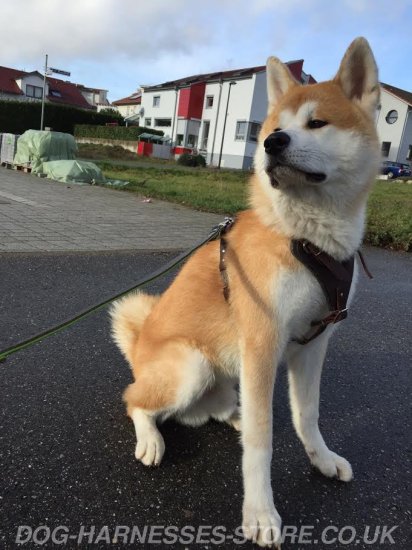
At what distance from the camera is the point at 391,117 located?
4278 cm

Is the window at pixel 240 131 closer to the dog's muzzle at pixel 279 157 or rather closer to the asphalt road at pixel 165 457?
the asphalt road at pixel 165 457

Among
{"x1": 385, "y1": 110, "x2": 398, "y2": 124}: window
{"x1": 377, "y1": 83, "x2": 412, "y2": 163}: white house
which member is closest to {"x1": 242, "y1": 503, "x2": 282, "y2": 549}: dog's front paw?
{"x1": 377, "y1": 83, "x2": 412, "y2": 163}: white house

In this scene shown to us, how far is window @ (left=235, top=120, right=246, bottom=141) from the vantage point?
1411 inches

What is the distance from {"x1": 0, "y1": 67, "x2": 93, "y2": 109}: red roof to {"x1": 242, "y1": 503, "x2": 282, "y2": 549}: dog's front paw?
64.5 meters

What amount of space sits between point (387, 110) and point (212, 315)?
156ft

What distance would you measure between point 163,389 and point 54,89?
232ft

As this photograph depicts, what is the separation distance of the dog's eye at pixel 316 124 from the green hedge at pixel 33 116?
41014mm

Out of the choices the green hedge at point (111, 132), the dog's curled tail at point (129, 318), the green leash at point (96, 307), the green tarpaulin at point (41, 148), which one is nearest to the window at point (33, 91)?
the green hedge at point (111, 132)

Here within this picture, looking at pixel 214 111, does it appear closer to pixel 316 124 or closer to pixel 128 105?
pixel 128 105

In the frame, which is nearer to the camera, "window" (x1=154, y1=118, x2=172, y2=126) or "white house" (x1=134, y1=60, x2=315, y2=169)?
"white house" (x1=134, y1=60, x2=315, y2=169)

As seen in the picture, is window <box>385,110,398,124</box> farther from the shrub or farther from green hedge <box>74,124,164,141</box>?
green hedge <box>74,124,164,141</box>

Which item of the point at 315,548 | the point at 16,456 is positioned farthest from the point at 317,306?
the point at 16,456

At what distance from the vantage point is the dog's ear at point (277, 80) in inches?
85.4

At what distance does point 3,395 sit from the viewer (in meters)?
2.45
